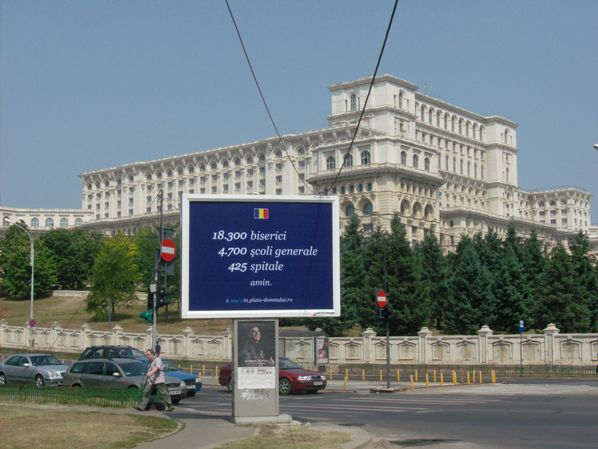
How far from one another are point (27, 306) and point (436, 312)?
63211 millimetres

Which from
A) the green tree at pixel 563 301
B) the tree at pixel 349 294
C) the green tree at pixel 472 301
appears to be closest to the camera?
the green tree at pixel 472 301

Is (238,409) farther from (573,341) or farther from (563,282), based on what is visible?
(563,282)

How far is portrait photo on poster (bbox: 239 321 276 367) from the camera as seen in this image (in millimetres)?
18984

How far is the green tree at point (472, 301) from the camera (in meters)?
64.0

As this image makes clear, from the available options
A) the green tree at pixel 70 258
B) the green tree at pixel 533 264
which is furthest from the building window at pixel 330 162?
the green tree at pixel 533 264

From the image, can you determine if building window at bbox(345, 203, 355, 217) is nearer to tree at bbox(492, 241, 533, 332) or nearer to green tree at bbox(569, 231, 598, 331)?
green tree at bbox(569, 231, 598, 331)

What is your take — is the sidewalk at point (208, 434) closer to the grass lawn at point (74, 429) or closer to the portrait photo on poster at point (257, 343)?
the grass lawn at point (74, 429)

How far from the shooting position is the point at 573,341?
48.6 meters

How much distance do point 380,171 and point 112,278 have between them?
6386 centimetres

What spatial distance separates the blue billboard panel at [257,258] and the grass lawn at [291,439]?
2697mm

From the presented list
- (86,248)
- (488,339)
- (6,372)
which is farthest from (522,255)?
(86,248)

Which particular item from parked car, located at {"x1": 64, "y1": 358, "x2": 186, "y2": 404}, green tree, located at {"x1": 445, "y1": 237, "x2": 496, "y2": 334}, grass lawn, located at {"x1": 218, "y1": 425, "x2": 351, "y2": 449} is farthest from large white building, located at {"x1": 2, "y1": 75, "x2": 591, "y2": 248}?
grass lawn, located at {"x1": 218, "y1": 425, "x2": 351, "y2": 449}

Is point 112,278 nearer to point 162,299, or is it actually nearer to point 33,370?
point 33,370

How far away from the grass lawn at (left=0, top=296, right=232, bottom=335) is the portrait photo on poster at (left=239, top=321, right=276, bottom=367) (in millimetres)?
60453
